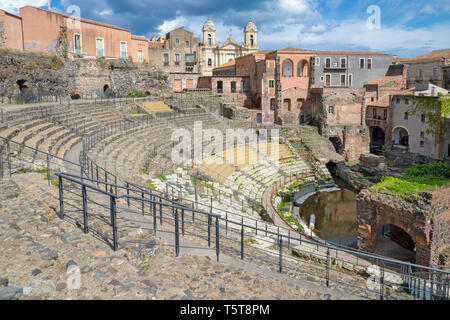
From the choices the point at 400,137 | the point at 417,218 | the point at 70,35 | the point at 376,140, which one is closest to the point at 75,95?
the point at 70,35

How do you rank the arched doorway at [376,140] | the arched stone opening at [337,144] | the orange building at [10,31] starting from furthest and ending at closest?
the arched doorway at [376,140] → the arched stone opening at [337,144] → the orange building at [10,31]

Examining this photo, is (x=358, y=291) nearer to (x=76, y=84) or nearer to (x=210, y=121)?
(x=210, y=121)

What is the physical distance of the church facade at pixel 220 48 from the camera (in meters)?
64.4

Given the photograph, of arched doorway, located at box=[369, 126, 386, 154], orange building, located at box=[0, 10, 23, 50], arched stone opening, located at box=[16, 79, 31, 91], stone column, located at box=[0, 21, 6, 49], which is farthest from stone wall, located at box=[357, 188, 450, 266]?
orange building, located at box=[0, 10, 23, 50]

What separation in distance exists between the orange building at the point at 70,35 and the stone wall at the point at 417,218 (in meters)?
29.0

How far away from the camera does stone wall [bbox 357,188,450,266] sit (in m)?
14.1

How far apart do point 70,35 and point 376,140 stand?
36.2m

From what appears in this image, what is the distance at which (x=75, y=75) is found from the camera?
29.9 m

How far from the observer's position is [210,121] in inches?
1229

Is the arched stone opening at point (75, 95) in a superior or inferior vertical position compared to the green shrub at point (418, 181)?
superior

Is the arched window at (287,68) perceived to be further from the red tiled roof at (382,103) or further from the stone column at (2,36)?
the stone column at (2,36)

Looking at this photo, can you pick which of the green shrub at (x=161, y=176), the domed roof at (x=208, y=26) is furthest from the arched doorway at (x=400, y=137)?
the domed roof at (x=208, y=26)

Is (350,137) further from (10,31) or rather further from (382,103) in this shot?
(10,31)
